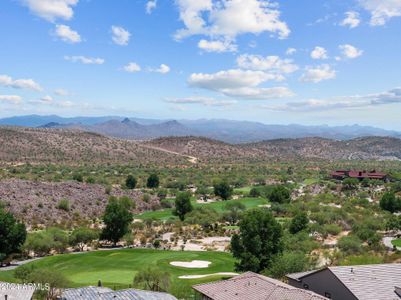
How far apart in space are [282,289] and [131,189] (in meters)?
77.6

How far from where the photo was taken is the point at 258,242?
41531mm

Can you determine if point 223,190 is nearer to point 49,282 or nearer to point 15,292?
point 49,282

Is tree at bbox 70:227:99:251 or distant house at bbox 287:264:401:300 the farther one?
tree at bbox 70:227:99:251

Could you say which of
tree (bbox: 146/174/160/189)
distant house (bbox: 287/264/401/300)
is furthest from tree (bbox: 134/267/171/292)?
tree (bbox: 146/174/160/189)

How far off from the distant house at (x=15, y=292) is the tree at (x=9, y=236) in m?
25.1

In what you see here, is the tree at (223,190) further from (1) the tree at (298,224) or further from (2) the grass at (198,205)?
(1) the tree at (298,224)

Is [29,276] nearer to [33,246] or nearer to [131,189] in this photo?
[33,246]

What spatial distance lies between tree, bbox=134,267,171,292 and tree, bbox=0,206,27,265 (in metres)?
21.3

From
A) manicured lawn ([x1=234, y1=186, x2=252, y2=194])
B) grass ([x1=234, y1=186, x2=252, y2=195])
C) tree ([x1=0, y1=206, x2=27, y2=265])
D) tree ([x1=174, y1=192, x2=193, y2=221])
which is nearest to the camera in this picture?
tree ([x1=0, y1=206, x2=27, y2=265])

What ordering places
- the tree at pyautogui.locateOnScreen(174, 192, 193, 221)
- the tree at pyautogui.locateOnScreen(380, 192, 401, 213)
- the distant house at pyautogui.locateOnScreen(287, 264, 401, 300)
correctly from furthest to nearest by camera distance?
the tree at pyautogui.locateOnScreen(380, 192, 401, 213), the tree at pyautogui.locateOnScreen(174, 192, 193, 221), the distant house at pyautogui.locateOnScreen(287, 264, 401, 300)

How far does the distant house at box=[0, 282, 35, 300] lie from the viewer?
78.5 feet

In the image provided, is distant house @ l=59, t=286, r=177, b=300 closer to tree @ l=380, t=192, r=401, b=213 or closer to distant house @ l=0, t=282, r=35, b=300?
distant house @ l=0, t=282, r=35, b=300

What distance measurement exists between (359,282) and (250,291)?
6.53 m

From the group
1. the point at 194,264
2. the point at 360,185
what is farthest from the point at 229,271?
the point at 360,185
